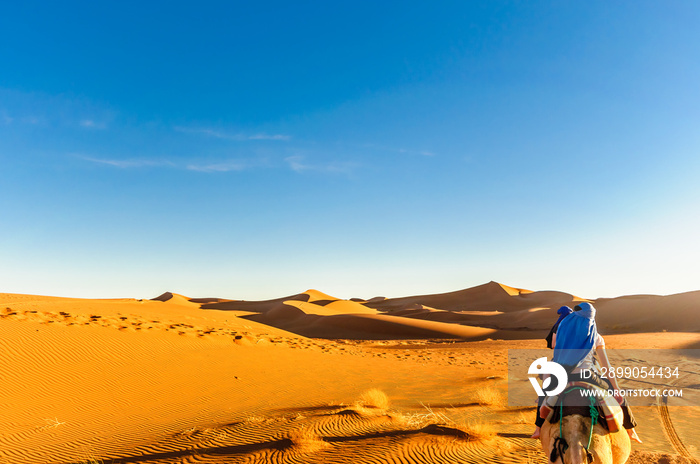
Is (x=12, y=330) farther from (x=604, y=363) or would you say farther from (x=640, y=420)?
(x=640, y=420)

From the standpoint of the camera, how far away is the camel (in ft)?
11.6

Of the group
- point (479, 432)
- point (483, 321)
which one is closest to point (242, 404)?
point (479, 432)

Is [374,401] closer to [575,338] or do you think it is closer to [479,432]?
[479,432]

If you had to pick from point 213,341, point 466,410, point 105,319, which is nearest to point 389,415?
point 466,410

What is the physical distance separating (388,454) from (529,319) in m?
49.4

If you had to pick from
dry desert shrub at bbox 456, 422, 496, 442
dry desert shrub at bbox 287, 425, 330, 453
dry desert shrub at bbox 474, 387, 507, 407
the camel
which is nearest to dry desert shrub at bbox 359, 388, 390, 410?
dry desert shrub at bbox 474, 387, 507, 407

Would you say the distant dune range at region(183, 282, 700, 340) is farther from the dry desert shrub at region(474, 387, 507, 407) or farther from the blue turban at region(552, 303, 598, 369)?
the blue turban at region(552, 303, 598, 369)

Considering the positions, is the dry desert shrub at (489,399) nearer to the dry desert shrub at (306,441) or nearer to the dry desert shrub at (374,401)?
the dry desert shrub at (374,401)

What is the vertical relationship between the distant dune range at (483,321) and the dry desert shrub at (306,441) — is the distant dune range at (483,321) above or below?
below

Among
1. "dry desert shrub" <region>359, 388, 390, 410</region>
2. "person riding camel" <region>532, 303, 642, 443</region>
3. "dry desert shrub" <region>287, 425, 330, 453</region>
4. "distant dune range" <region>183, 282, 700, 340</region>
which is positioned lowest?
"distant dune range" <region>183, 282, 700, 340</region>

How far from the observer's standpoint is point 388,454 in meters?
6.64

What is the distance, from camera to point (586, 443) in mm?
3564

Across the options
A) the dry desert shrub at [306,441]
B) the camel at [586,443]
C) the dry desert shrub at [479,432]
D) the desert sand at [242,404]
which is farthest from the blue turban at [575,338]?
the dry desert shrub at [306,441]

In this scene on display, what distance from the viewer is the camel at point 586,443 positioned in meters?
3.53
